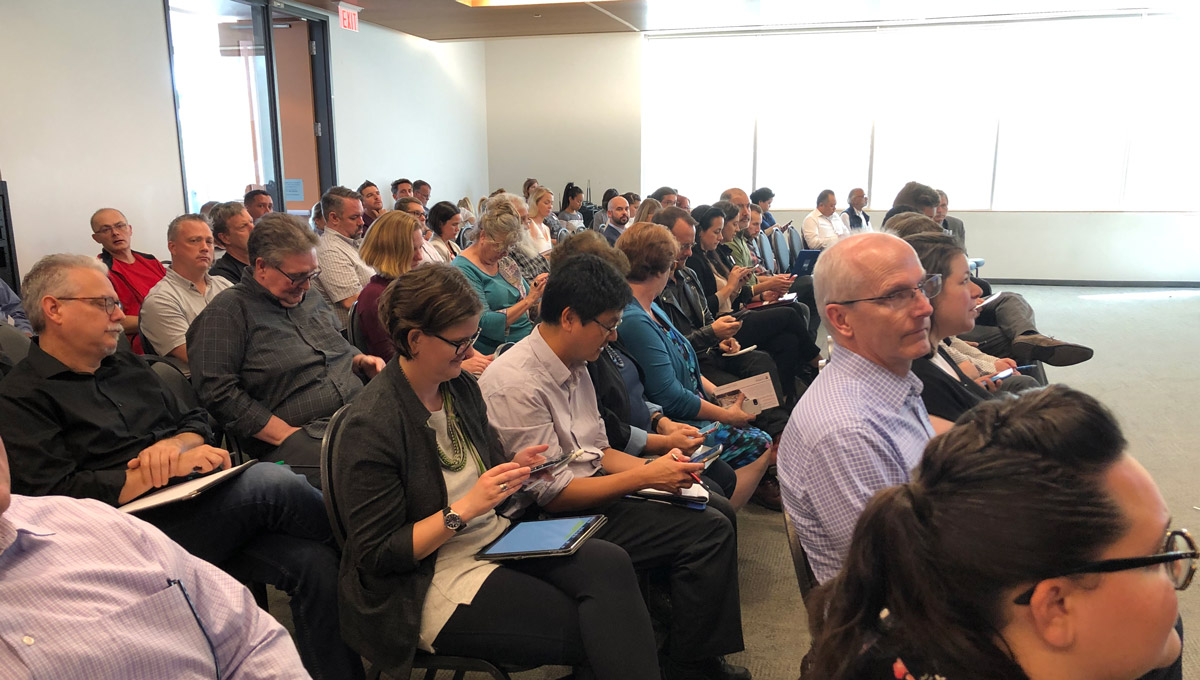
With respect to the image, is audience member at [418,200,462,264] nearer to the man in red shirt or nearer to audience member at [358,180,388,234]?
the man in red shirt

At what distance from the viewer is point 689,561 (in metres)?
2.08

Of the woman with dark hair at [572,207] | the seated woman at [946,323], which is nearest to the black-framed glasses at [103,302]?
the seated woman at [946,323]

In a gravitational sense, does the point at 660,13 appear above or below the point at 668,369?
above

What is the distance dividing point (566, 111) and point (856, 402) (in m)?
10.6

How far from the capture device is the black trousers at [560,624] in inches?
64.7

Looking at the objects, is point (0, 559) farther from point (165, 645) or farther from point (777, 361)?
point (777, 361)

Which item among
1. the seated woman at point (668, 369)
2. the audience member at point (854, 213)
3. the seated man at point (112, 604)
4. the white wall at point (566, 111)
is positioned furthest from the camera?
the white wall at point (566, 111)

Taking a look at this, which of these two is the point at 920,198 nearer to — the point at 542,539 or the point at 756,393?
the point at 756,393

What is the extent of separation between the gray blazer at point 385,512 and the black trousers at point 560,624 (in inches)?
4.1

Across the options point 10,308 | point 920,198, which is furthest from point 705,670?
point 10,308

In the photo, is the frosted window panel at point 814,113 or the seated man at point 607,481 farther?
the frosted window panel at point 814,113

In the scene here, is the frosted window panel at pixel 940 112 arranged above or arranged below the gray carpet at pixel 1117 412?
above

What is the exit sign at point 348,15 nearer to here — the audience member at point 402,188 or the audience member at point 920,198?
the audience member at point 402,188

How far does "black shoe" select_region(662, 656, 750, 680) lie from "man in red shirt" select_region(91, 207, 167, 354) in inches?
136
